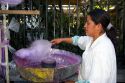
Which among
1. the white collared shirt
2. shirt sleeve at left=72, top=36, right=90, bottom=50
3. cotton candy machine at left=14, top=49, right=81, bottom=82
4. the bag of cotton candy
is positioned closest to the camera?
cotton candy machine at left=14, top=49, right=81, bottom=82

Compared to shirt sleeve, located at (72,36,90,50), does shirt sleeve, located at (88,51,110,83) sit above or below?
below

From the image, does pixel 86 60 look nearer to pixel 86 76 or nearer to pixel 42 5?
pixel 86 76

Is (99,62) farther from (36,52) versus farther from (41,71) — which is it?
(36,52)

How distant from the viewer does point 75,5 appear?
6.80m

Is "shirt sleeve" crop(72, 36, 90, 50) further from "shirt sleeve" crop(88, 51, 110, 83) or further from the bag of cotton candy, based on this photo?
"shirt sleeve" crop(88, 51, 110, 83)

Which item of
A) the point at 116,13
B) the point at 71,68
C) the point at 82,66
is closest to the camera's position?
the point at 71,68

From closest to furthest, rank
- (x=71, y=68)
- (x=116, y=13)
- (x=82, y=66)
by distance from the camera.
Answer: (x=71, y=68) → (x=82, y=66) → (x=116, y=13)

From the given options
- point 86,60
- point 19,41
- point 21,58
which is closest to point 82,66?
point 86,60

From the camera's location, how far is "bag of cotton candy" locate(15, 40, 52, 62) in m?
3.63

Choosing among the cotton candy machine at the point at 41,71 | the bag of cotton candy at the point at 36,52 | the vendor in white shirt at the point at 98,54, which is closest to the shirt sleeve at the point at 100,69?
the vendor in white shirt at the point at 98,54

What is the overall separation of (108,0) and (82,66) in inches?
123

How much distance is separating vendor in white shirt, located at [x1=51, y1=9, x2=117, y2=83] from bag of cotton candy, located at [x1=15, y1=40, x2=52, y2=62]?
387 mm

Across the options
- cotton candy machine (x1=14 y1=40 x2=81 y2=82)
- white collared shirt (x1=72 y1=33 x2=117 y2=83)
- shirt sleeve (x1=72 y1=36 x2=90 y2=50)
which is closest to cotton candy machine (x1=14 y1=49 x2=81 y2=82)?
cotton candy machine (x1=14 y1=40 x2=81 y2=82)

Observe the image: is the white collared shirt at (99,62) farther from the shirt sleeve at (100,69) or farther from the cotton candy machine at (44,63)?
the cotton candy machine at (44,63)
